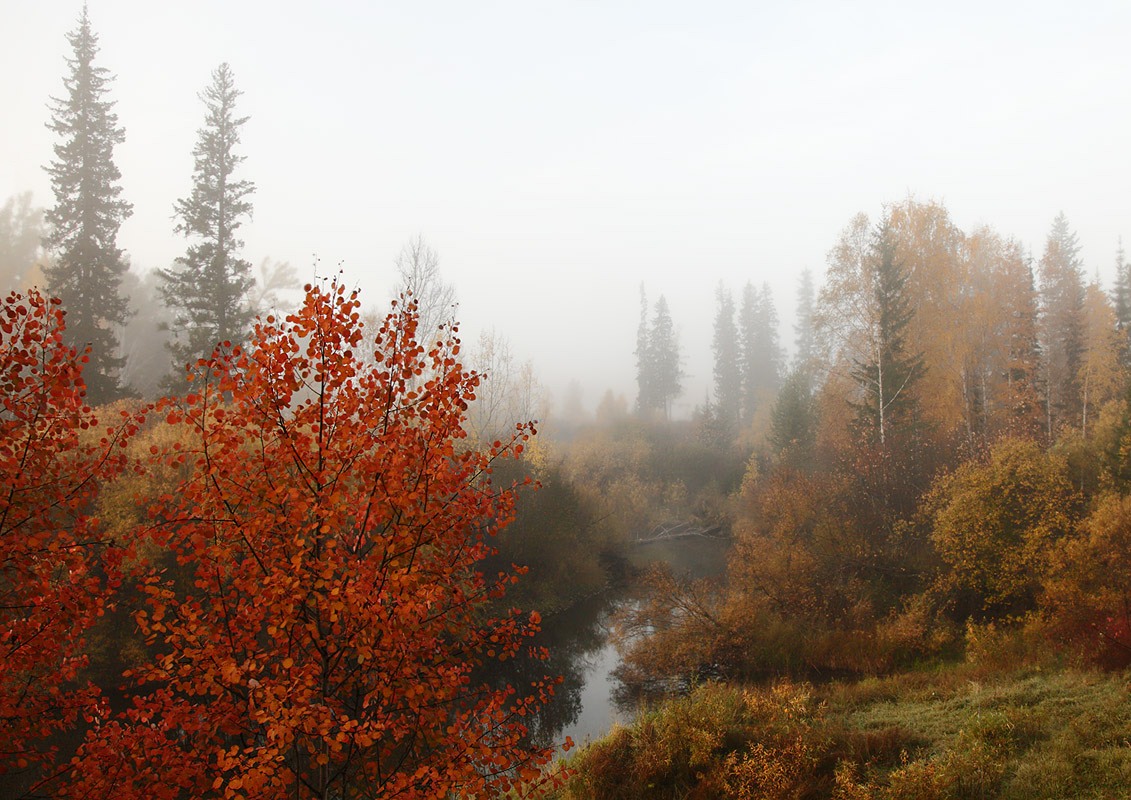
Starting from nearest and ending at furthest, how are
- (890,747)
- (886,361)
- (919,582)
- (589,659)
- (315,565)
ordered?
1. (315,565)
2. (890,747)
3. (919,582)
4. (589,659)
5. (886,361)

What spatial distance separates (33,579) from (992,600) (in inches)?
774

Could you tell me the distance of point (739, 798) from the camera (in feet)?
31.8

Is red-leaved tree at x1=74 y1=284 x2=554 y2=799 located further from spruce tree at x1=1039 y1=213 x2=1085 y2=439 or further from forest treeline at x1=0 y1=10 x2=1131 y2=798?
spruce tree at x1=1039 y1=213 x2=1085 y2=439

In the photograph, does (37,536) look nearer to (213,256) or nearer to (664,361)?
(213,256)

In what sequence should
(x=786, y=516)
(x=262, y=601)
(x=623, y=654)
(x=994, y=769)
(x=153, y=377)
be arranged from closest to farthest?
(x=262, y=601), (x=994, y=769), (x=623, y=654), (x=786, y=516), (x=153, y=377)

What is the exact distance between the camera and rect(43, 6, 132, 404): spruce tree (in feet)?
77.6

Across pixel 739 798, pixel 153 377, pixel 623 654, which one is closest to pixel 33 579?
pixel 739 798

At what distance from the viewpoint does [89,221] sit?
83.4ft

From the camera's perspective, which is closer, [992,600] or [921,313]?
[992,600]

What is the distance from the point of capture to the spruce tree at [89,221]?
23641mm

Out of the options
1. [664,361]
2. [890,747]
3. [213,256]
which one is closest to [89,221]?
[213,256]

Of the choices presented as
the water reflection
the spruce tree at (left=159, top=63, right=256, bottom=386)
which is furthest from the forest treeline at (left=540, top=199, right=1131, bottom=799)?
the spruce tree at (left=159, top=63, right=256, bottom=386)

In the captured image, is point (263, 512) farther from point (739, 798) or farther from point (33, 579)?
point (739, 798)

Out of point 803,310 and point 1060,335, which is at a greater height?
point 803,310
